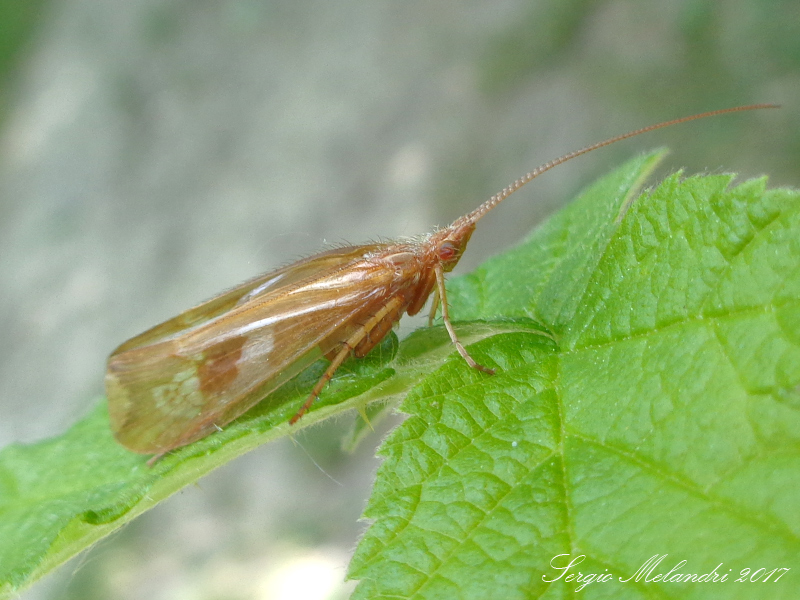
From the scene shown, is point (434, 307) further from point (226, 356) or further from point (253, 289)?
point (226, 356)

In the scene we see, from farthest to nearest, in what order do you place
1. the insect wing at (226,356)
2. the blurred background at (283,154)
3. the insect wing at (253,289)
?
the blurred background at (283,154) < the insect wing at (253,289) < the insect wing at (226,356)

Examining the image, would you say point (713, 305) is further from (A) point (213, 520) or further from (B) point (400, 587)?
(A) point (213, 520)

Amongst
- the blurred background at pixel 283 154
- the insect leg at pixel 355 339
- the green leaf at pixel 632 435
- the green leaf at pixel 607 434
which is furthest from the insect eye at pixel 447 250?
the blurred background at pixel 283 154

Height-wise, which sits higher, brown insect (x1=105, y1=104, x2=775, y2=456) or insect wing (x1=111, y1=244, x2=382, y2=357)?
insect wing (x1=111, y1=244, x2=382, y2=357)

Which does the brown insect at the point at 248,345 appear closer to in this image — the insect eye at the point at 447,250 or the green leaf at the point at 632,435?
the insect eye at the point at 447,250

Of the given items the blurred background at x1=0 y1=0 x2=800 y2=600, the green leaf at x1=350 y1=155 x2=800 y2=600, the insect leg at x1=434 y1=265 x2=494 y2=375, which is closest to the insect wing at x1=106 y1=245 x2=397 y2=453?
the insect leg at x1=434 y1=265 x2=494 y2=375

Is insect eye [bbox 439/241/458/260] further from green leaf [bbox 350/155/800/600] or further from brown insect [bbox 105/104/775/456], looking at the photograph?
green leaf [bbox 350/155/800/600]

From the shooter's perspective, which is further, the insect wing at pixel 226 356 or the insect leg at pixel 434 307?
Result: the insect leg at pixel 434 307
